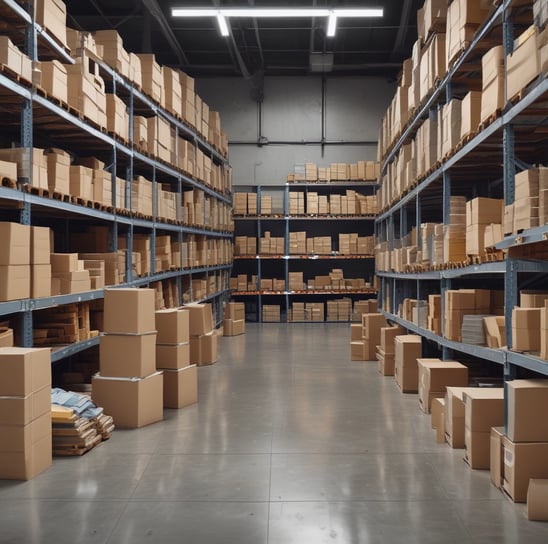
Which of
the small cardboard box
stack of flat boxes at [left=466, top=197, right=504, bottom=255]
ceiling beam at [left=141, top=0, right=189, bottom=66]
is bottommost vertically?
the small cardboard box

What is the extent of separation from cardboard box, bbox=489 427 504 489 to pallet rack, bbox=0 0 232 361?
13.1 feet

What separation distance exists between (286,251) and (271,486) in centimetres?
1249

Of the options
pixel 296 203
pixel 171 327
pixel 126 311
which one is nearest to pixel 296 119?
pixel 296 203

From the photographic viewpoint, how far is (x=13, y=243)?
505 cm

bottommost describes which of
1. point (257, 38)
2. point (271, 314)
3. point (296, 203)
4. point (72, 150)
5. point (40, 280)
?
point (271, 314)

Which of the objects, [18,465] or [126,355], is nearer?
[18,465]

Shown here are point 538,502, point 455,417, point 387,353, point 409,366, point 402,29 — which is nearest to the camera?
point 538,502

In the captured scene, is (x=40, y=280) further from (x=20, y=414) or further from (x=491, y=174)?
(x=491, y=174)

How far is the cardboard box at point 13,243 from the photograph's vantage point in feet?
16.3

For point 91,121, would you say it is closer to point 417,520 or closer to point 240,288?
point 417,520

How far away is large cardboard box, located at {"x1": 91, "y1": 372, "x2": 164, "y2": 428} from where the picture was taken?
576 centimetres

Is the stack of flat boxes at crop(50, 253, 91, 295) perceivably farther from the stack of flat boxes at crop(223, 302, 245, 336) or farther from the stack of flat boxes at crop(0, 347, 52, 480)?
the stack of flat boxes at crop(223, 302, 245, 336)

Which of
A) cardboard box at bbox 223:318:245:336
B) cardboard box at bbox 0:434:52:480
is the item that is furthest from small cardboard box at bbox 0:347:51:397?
cardboard box at bbox 223:318:245:336

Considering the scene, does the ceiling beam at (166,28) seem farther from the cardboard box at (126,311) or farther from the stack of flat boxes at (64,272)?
the cardboard box at (126,311)
